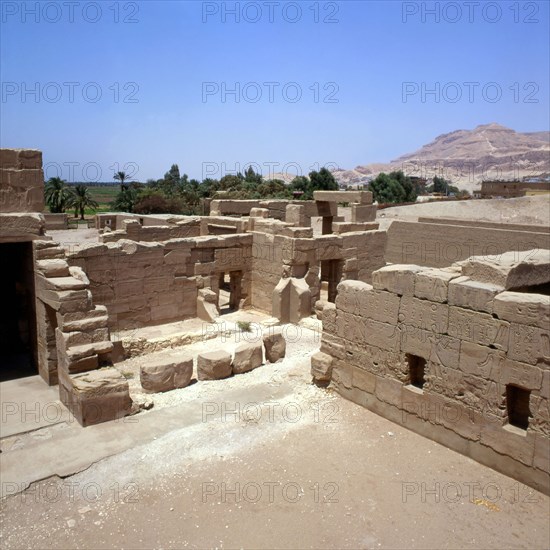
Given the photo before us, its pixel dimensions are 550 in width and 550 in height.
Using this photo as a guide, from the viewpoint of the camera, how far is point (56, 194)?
1772 inches

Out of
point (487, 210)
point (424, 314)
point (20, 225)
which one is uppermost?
point (487, 210)

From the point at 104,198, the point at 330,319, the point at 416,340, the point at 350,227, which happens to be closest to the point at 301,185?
the point at 350,227

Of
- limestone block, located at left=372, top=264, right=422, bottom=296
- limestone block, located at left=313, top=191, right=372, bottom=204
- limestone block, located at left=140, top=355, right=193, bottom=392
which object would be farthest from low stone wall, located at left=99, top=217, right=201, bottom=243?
limestone block, located at left=372, top=264, right=422, bottom=296

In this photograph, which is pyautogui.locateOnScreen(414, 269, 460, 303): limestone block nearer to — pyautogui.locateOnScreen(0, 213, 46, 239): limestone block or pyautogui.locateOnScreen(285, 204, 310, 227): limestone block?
pyautogui.locateOnScreen(0, 213, 46, 239): limestone block

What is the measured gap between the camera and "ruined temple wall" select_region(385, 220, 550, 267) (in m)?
18.9

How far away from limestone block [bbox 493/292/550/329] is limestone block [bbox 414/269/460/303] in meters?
0.77

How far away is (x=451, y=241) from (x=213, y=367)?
14.4 metres

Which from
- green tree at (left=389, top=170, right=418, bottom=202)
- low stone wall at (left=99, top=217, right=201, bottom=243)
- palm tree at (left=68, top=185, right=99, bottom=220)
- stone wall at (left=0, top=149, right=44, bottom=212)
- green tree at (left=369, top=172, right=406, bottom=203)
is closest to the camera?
stone wall at (left=0, top=149, right=44, bottom=212)

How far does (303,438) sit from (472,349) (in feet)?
9.21

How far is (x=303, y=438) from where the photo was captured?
7.76 meters

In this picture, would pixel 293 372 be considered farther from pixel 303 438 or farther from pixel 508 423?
pixel 508 423

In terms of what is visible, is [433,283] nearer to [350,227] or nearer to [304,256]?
[304,256]

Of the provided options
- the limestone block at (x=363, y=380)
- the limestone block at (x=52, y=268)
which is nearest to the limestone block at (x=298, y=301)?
the limestone block at (x=363, y=380)

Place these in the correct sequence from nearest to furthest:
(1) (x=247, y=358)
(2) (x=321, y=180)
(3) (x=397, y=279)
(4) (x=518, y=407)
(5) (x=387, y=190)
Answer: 1. (4) (x=518, y=407)
2. (3) (x=397, y=279)
3. (1) (x=247, y=358)
4. (2) (x=321, y=180)
5. (5) (x=387, y=190)
